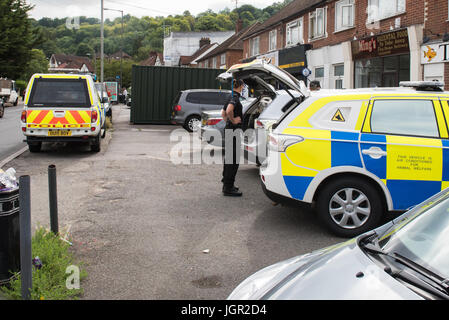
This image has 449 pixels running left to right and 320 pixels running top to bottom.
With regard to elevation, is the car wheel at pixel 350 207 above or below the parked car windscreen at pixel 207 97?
below

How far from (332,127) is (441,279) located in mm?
3631

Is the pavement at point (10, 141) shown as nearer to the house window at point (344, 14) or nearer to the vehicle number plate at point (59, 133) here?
the vehicle number plate at point (59, 133)

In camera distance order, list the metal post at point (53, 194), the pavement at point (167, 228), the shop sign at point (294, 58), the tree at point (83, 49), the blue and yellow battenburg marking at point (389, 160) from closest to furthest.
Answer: the pavement at point (167, 228)
the metal post at point (53, 194)
the blue and yellow battenburg marking at point (389, 160)
the shop sign at point (294, 58)
the tree at point (83, 49)

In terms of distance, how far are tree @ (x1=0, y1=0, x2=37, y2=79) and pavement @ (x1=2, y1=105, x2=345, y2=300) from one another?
115 ft

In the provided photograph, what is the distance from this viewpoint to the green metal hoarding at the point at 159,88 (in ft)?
78.2

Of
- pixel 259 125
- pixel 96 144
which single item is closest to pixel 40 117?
pixel 96 144

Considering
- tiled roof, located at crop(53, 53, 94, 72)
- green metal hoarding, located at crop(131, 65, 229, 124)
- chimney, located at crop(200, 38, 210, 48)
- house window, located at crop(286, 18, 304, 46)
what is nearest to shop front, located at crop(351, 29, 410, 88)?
house window, located at crop(286, 18, 304, 46)

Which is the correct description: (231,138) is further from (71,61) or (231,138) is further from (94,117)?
(71,61)

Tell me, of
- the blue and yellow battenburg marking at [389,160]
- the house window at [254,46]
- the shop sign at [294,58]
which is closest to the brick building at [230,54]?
the house window at [254,46]

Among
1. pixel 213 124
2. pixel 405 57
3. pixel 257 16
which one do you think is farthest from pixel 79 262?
pixel 257 16

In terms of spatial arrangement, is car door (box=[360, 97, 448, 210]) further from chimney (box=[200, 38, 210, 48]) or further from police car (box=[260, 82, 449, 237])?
chimney (box=[200, 38, 210, 48])

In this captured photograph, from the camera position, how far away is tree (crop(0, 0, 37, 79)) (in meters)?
40.5

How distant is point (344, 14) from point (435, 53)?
6.78 meters

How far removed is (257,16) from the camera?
7238cm
